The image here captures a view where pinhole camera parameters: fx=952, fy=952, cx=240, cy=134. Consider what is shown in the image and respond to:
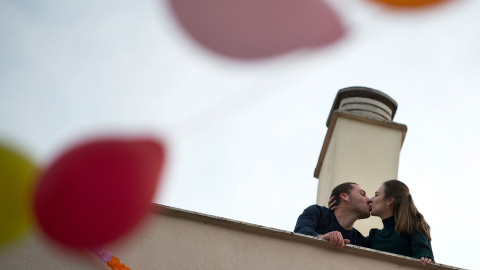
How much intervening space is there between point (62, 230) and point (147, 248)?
570 mm

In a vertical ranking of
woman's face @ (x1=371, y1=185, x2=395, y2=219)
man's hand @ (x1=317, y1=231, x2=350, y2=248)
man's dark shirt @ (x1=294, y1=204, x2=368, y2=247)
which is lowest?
man's hand @ (x1=317, y1=231, x2=350, y2=248)

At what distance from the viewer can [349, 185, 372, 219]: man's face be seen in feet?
16.9

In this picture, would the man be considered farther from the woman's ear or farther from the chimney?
the chimney

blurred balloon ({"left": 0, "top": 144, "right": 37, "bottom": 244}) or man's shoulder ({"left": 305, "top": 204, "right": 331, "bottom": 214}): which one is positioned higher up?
man's shoulder ({"left": 305, "top": 204, "right": 331, "bottom": 214})

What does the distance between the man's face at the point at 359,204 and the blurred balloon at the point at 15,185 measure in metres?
1.93

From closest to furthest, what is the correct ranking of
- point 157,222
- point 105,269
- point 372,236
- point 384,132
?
point 105,269
point 157,222
point 372,236
point 384,132

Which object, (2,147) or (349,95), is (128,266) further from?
(349,95)

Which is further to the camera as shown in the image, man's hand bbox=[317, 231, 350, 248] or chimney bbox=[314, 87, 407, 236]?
chimney bbox=[314, 87, 407, 236]

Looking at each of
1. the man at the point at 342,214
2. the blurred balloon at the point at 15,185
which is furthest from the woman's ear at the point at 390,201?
the blurred balloon at the point at 15,185

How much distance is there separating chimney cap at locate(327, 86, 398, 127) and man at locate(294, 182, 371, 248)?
2.14 m

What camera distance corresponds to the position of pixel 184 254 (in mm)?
4352

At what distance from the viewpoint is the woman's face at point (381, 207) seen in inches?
199

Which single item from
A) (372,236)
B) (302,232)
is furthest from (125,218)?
(372,236)

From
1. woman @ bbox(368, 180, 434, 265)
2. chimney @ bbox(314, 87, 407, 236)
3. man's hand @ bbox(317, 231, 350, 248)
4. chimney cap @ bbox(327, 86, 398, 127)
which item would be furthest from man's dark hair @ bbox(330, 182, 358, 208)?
chimney cap @ bbox(327, 86, 398, 127)
